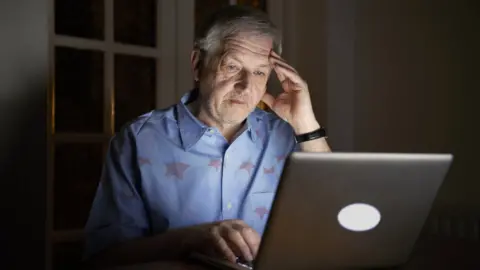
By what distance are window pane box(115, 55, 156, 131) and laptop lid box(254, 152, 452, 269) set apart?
109cm

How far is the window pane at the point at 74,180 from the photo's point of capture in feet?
5.90

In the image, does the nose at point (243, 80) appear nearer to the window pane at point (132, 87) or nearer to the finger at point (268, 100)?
the finger at point (268, 100)

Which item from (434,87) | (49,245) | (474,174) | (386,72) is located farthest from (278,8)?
(49,245)

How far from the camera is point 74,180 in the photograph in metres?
1.83

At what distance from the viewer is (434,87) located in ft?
7.24

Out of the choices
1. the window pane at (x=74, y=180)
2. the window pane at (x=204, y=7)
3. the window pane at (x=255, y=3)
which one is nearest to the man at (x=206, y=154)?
the window pane at (x=74, y=180)

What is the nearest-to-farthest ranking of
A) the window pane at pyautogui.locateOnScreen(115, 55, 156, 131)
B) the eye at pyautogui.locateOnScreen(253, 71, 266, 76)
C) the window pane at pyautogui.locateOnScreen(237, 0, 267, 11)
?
1. the eye at pyautogui.locateOnScreen(253, 71, 266, 76)
2. the window pane at pyautogui.locateOnScreen(115, 55, 156, 131)
3. the window pane at pyautogui.locateOnScreen(237, 0, 267, 11)

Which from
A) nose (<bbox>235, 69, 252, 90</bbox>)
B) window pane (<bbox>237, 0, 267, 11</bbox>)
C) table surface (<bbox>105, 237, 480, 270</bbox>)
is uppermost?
window pane (<bbox>237, 0, 267, 11</bbox>)

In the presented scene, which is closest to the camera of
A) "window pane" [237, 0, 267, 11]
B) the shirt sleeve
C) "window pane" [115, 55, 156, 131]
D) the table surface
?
the table surface

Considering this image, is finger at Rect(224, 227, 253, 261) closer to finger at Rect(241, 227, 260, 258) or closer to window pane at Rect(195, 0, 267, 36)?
finger at Rect(241, 227, 260, 258)

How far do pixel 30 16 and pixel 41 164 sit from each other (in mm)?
389

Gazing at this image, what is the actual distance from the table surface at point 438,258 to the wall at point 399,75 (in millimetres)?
877

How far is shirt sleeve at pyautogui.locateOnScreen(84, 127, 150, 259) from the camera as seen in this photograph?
124 cm

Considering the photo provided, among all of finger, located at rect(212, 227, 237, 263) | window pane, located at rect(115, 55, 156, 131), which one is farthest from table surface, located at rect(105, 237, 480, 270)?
window pane, located at rect(115, 55, 156, 131)
